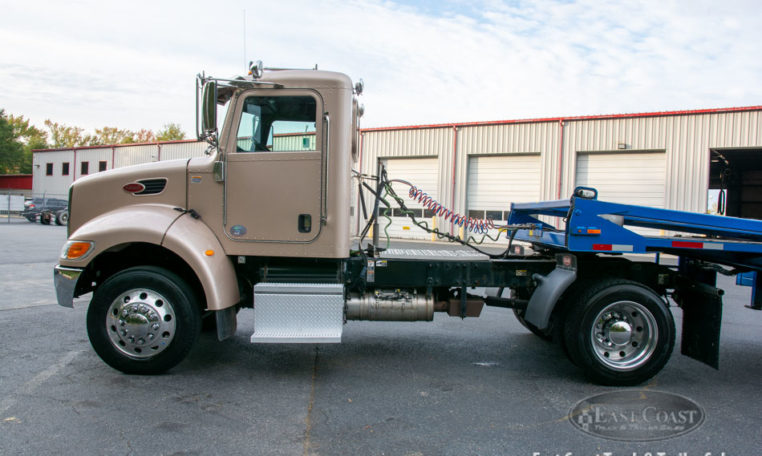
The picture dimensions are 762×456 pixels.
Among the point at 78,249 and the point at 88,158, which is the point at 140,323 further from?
the point at 88,158

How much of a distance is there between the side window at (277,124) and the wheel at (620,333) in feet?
9.73

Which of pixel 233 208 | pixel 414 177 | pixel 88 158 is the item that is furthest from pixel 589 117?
pixel 88 158

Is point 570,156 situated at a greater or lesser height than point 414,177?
greater

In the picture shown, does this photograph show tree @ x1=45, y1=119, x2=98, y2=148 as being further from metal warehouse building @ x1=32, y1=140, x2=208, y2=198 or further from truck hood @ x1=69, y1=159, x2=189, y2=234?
truck hood @ x1=69, y1=159, x2=189, y2=234

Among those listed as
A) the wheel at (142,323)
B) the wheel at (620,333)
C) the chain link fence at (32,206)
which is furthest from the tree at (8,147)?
the wheel at (620,333)

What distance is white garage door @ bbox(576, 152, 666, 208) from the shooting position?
20.1 m

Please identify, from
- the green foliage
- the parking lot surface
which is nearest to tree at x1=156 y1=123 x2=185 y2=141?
the green foliage

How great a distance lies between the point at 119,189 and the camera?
16.1ft

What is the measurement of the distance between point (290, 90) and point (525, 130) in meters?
18.7

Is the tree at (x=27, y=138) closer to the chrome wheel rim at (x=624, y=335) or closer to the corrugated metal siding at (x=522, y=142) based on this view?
the corrugated metal siding at (x=522, y=142)

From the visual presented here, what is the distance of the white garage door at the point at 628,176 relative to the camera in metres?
20.1

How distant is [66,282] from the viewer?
4.68m

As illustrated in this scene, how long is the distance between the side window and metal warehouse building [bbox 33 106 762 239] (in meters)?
14.0

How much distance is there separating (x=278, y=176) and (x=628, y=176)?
62.7 ft
